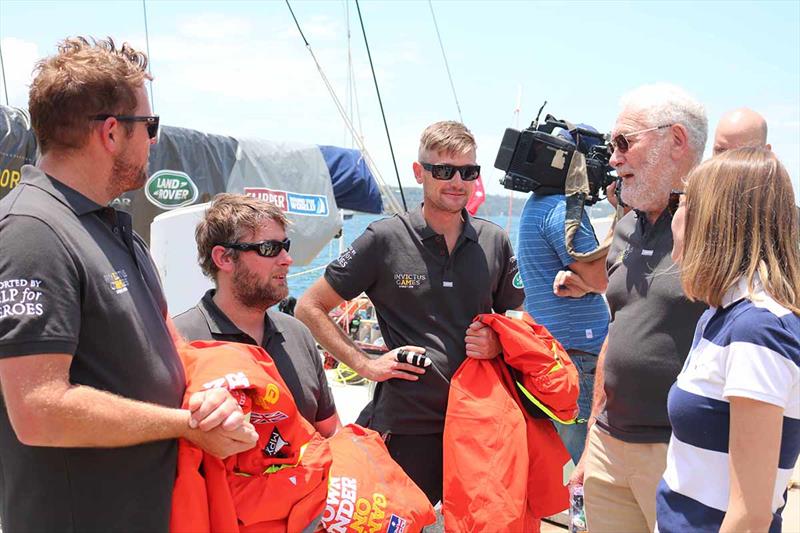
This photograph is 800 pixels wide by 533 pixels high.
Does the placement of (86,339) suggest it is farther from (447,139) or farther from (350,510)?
(447,139)

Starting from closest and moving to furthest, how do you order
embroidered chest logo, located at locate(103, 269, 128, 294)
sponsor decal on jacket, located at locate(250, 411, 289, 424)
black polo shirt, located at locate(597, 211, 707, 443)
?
embroidered chest logo, located at locate(103, 269, 128, 294)
sponsor decal on jacket, located at locate(250, 411, 289, 424)
black polo shirt, located at locate(597, 211, 707, 443)

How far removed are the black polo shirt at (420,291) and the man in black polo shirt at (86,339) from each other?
137cm

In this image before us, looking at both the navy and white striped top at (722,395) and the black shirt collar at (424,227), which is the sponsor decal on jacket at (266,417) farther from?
the black shirt collar at (424,227)

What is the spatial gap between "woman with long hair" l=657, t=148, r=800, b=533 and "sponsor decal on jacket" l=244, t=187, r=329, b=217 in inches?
201

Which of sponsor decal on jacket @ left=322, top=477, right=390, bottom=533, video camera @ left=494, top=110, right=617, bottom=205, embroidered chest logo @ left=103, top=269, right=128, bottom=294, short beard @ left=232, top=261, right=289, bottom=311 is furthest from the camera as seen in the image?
video camera @ left=494, top=110, right=617, bottom=205

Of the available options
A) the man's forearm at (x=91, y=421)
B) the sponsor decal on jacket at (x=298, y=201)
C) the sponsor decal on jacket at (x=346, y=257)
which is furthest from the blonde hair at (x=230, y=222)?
the sponsor decal on jacket at (x=298, y=201)

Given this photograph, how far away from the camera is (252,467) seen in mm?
1948

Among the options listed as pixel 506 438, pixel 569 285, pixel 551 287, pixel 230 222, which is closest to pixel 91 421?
pixel 230 222

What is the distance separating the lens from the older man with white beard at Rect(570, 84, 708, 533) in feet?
8.16

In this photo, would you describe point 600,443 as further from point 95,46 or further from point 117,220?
point 95,46

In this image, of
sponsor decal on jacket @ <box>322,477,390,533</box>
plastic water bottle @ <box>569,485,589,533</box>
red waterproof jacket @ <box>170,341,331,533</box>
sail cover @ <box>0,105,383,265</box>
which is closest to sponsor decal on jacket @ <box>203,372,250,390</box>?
red waterproof jacket @ <box>170,341,331,533</box>

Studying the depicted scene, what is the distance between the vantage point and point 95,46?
185 cm

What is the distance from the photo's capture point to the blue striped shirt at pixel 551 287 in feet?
11.8

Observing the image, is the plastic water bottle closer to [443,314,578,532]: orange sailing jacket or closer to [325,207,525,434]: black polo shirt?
[443,314,578,532]: orange sailing jacket
